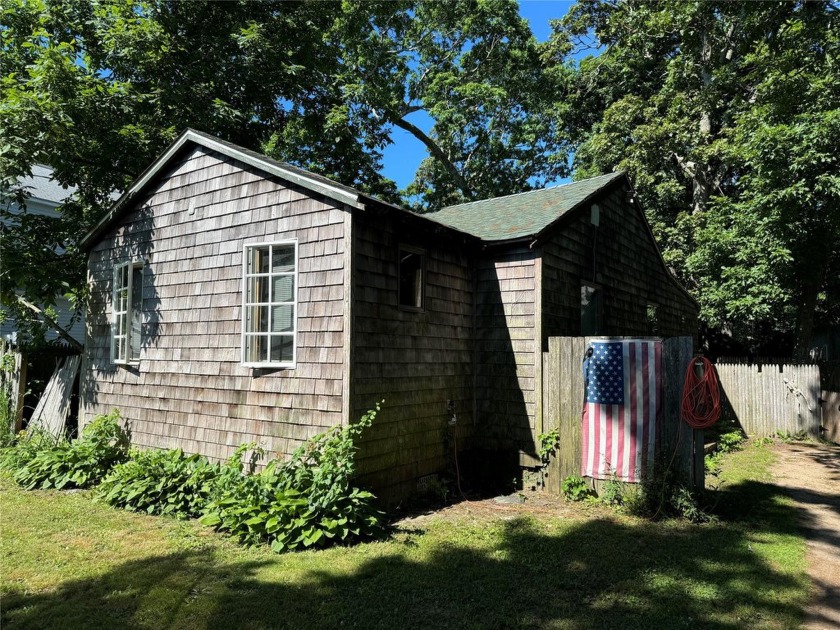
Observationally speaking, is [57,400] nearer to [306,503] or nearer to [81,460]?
[81,460]

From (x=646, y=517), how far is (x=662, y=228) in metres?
16.2

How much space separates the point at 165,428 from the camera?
8.32 m

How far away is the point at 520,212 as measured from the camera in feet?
33.5

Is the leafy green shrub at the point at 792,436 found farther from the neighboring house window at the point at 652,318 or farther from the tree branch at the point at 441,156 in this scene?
the tree branch at the point at 441,156

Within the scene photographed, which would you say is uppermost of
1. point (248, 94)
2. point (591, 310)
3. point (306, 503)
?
point (248, 94)

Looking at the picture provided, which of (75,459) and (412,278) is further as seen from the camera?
(75,459)

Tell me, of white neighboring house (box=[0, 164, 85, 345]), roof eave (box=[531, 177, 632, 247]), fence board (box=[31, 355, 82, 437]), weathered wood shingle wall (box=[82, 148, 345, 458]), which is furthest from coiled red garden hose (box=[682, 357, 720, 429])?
white neighboring house (box=[0, 164, 85, 345])

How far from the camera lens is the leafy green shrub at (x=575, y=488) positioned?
7500 mm

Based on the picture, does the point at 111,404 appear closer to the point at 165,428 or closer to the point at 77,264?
the point at 165,428

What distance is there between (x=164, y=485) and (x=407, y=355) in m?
3.63

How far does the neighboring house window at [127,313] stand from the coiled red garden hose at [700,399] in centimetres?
816

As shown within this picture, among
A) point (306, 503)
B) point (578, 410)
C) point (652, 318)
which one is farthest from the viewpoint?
point (652, 318)

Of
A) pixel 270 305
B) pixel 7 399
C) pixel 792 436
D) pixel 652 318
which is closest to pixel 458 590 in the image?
pixel 270 305

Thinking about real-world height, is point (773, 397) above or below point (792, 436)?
above
